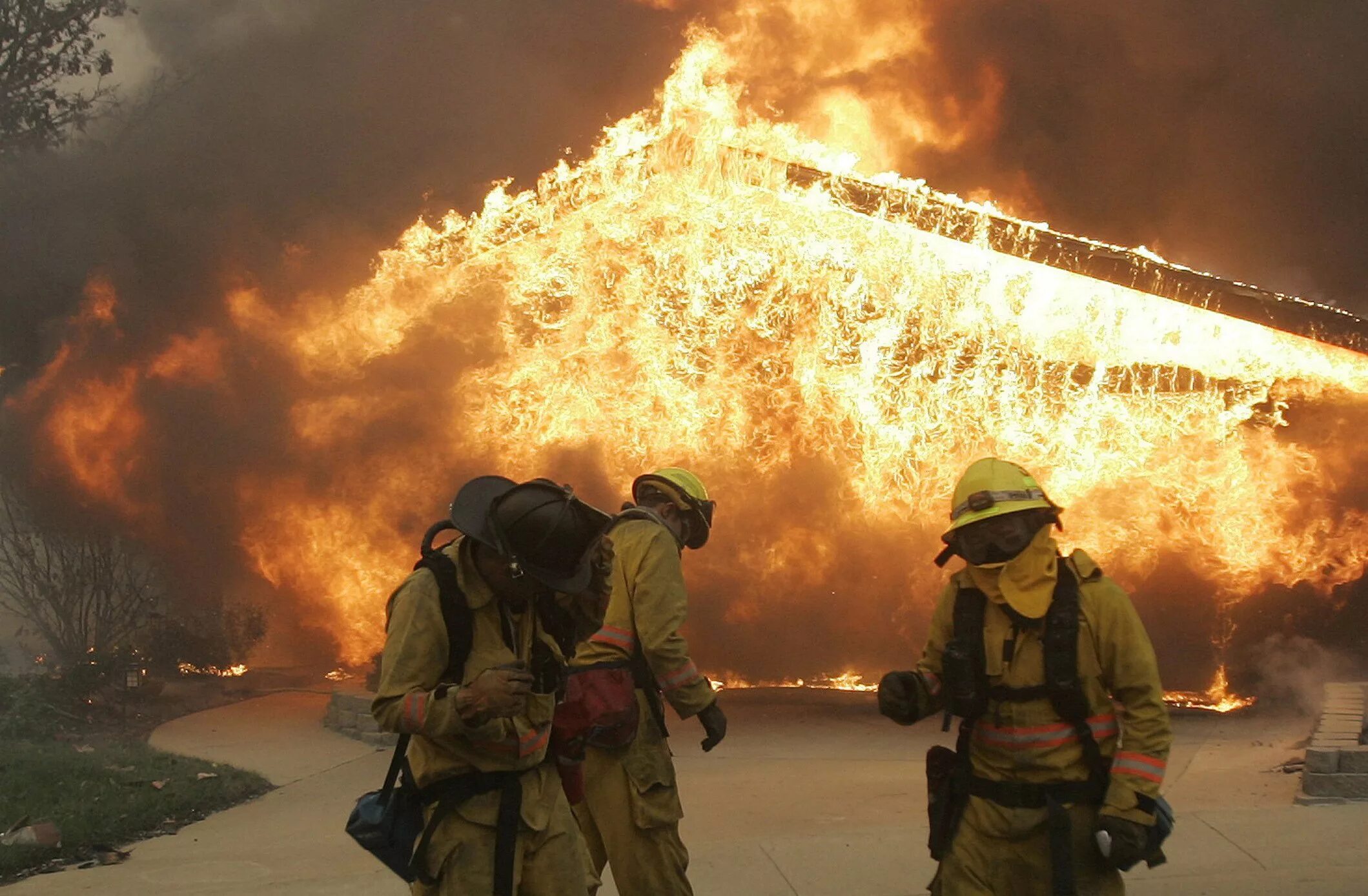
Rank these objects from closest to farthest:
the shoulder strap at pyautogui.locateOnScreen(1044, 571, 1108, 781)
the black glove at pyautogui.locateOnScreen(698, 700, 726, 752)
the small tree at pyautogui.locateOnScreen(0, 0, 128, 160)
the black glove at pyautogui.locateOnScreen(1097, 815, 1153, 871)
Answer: the black glove at pyautogui.locateOnScreen(1097, 815, 1153, 871) < the shoulder strap at pyautogui.locateOnScreen(1044, 571, 1108, 781) < the black glove at pyautogui.locateOnScreen(698, 700, 726, 752) < the small tree at pyautogui.locateOnScreen(0, 0, 128, 160)

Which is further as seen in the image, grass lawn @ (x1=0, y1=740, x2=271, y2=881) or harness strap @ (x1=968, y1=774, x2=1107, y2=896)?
grass lawn @ (x1=0, y1=740, x2=271, y2=881)

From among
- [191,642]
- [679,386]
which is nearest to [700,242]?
[679,386]

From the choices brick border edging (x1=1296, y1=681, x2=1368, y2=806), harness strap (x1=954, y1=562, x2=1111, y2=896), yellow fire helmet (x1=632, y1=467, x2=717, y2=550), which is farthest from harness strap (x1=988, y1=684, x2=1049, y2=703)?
brick border edging (x1=1296, y1=681, x2=1368, y2=806)

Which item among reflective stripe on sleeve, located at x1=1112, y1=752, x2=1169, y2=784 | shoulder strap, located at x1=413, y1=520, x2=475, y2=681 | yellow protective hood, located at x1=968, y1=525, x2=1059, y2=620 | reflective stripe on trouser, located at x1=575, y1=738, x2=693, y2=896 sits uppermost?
yellow protective hood, located at x1=968, y1=525, x2=1059, y2=620

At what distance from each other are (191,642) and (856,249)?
7.27 m

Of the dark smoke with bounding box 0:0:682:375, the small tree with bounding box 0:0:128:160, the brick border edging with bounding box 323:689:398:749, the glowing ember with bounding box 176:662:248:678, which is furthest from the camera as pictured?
the small tree with bounding box 0:0:128:160

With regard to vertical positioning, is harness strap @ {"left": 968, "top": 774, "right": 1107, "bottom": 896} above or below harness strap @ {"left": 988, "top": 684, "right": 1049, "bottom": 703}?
below

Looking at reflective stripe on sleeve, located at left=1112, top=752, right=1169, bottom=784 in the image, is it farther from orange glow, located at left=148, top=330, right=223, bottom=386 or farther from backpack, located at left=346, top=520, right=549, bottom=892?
orange glow, located at left=148, top=330, right=223, bottom=386

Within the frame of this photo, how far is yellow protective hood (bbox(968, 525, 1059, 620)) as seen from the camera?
3.37 meters

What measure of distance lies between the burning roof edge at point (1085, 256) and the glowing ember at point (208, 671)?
7031mm

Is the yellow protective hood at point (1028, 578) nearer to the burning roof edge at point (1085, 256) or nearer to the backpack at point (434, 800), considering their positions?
the backpack at point (434, 800)

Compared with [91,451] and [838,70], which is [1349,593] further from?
[91,451]

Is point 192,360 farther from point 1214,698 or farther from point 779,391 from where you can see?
point 1214,698

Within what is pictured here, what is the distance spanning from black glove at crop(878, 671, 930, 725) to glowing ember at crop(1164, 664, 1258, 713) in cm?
756
